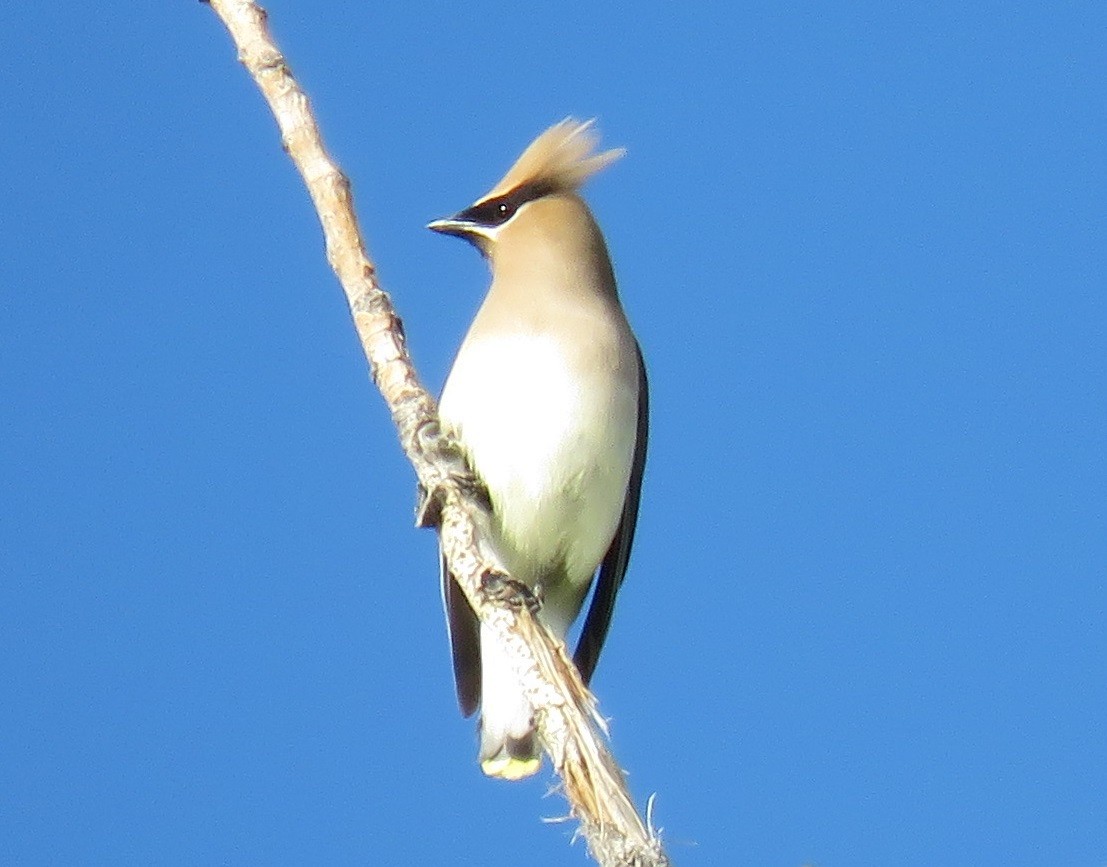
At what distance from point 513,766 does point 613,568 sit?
0.64m

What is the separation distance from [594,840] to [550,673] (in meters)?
0.35

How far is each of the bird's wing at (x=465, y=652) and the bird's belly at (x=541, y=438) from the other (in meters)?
0.18

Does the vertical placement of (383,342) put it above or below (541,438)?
below

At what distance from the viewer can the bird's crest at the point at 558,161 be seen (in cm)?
527

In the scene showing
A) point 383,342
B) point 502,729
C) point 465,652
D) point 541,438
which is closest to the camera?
point 383,342

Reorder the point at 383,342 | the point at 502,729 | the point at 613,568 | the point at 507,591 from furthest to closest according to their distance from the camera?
the point at 613,568 < the point at 502,729 < the point at 383,342 < the point at 507,591

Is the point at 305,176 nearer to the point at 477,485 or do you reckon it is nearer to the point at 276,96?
the point at 276,96

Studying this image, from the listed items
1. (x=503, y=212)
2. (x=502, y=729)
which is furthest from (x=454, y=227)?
(x=502, y=729)

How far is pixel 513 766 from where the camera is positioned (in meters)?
4.88

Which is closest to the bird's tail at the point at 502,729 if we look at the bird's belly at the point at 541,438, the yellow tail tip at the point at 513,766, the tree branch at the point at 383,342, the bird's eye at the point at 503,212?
the yellow tail tip at the point at 513,766

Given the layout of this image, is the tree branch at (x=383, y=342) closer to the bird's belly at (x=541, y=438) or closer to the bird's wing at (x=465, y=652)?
the bird's belly at (x=541, y=438)

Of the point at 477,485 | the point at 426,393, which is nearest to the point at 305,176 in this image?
the point at 426,393

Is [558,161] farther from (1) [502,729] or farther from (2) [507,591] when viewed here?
(2) [507,591]

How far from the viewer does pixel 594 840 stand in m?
2.89
